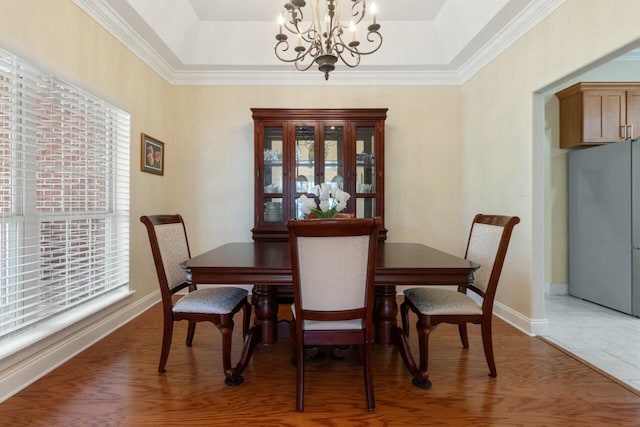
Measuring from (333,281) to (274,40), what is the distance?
9.94 feet

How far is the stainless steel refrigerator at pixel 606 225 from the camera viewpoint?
3.03m

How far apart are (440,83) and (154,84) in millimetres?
3152

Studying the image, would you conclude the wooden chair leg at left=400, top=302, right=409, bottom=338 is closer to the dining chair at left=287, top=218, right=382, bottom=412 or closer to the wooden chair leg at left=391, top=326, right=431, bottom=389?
the wooden chair leg at left=391, top=326, right=431, bottom=389

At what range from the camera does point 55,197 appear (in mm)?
2109

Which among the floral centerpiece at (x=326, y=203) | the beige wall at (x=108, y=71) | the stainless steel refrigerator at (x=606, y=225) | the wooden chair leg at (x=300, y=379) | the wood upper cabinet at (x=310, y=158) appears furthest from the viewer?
the wood upper cabinet at (x=310, y=158)

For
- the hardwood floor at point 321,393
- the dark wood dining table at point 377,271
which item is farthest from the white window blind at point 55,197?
the dark wood dining table at point 377,271

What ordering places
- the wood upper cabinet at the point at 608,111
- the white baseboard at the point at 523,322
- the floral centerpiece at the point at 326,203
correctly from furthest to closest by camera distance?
the wood upper cabinet at the point at 608,111 < the white baseboard at the point at 523,322 < the floral centerpiece at the point at 326,203

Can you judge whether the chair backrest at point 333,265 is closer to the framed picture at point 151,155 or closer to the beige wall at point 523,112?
the beige wall at point 523,112

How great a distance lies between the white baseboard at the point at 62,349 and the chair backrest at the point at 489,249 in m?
2.56

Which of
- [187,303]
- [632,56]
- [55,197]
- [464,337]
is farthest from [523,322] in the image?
[55,197]

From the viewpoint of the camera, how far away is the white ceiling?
9.20 ft

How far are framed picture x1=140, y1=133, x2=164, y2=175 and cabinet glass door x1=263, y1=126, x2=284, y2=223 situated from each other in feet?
3.63

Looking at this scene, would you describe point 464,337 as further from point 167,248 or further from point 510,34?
point 510,34

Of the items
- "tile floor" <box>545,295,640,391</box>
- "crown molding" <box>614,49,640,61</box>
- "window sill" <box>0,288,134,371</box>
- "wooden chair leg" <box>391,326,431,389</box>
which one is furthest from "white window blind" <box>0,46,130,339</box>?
"crown molding" <box>614,49,640,61</box>
